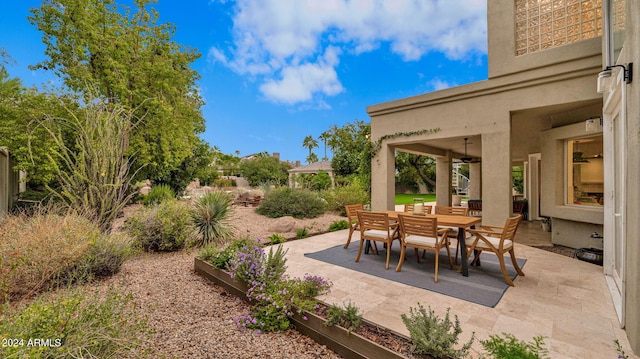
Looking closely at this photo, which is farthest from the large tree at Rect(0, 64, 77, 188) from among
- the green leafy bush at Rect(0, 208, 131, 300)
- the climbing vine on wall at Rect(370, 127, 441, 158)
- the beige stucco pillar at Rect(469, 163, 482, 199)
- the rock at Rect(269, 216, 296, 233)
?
the beige stucco pillar at Rect(469, 163, 482, 199)

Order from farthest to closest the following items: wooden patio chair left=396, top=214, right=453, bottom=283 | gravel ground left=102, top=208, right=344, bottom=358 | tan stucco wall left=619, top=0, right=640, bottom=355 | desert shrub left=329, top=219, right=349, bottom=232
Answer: desert shrub left=329, top=219, right=349, bottom=232
wooden patio chair left=396, top=214, right=453, bottom=283
gravel ground left=102, top=208, right=344, bottom=358
tan stucco wall left=619, top=0, right=640, bottom=355

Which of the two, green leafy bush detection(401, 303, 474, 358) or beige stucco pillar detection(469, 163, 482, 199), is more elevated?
beige stucco pillar detection(469, 163, 482, 199)

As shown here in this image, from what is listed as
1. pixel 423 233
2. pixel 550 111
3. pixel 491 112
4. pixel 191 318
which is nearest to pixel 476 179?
pixel 550 111

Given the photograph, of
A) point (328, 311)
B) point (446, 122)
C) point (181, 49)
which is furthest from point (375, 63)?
point (328, 311)

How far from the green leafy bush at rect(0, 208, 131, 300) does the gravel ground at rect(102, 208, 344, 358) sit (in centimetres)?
31

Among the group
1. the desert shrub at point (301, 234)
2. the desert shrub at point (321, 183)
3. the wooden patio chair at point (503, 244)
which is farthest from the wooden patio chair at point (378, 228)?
the desert shrub at point (321, 183)

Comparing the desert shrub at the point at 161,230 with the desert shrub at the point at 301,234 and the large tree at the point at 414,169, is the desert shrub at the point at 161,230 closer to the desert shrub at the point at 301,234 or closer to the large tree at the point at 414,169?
the desert shrub at the point at 301,234

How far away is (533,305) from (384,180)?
5497mm

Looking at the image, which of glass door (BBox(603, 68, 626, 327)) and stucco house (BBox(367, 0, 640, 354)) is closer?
glass door (BBox(603, 68, 626, 327))

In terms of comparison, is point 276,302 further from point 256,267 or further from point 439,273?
point 439,273

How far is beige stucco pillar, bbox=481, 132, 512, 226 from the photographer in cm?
611

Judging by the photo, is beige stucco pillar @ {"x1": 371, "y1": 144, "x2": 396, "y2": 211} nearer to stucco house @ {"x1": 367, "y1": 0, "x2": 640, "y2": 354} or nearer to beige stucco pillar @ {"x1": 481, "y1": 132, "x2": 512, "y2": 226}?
stucco house @ {"x1": 367, "y1": 0, "x2": 640, "y2": 354}

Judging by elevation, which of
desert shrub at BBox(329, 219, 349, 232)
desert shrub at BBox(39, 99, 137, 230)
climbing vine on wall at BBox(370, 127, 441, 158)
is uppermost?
climbing vine on wall at BBox(370, 127, 441, 158)

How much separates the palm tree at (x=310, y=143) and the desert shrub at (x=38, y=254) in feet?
157
